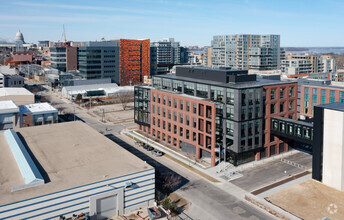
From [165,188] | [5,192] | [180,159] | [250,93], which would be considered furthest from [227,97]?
[5,192]

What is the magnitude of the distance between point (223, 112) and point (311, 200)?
24.2m

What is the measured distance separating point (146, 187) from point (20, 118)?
176 ft

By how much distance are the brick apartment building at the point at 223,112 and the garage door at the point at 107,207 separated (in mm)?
24959

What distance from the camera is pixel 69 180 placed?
43000 mm

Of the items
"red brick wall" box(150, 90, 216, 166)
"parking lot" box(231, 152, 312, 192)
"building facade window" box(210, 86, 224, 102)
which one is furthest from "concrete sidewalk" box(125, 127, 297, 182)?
"building facade window" box(210, 86, 224, 102)

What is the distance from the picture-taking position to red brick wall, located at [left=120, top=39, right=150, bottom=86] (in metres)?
188

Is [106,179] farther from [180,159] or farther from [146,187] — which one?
[180,159]

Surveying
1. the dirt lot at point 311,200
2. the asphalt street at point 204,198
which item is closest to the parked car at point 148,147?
the asphalt street at point 204,198

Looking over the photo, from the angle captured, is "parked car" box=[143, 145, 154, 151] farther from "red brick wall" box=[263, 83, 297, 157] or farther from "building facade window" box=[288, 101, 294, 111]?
"building facade window" box=[288, 101, 294, 111]

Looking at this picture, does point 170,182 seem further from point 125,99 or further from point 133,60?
point 133,60

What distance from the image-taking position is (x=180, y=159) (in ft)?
227

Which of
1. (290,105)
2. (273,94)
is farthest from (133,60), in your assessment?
(273,94)

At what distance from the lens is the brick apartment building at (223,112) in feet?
209

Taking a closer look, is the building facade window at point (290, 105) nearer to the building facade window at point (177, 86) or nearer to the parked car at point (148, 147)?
the building facade window at point (177, 86)
